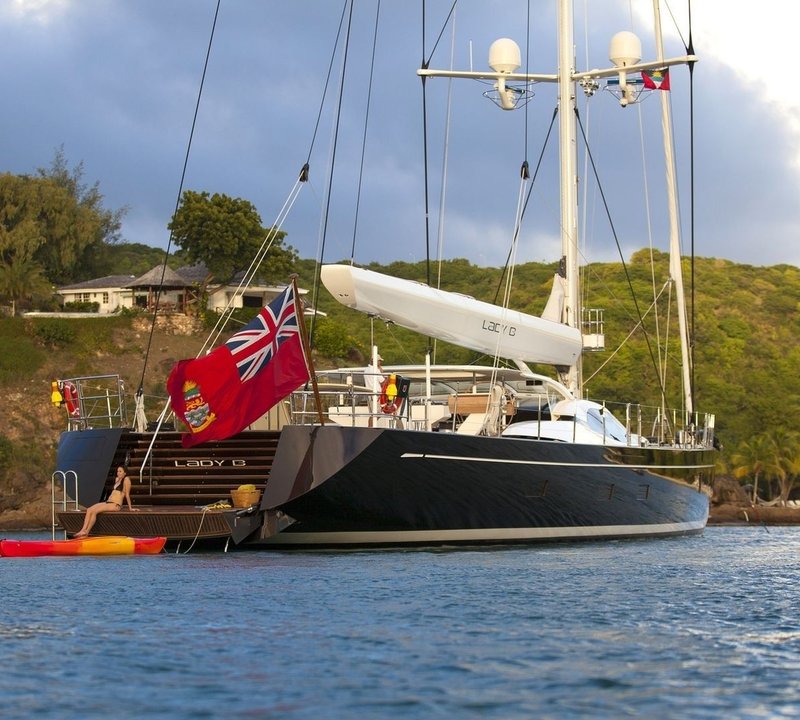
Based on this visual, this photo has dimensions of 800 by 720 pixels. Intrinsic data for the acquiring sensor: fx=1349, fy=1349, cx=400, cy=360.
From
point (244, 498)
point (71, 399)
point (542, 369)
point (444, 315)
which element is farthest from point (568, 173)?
point (542, 369)

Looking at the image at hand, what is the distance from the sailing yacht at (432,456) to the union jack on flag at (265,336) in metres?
0.97

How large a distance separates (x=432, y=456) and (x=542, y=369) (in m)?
46.8

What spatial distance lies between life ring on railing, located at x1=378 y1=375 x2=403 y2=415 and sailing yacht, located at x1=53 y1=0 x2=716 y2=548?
4 cm

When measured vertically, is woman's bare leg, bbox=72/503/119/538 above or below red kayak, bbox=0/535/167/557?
above

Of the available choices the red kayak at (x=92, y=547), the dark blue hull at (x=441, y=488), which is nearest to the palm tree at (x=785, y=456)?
the dark blue hull at (x=441, y=488)

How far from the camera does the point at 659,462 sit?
24.7 m

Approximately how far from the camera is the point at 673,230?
28.6 m

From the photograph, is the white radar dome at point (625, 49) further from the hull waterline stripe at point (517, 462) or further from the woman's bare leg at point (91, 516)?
the woman's bare leg at point (91, 516)

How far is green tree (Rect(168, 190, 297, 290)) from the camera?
223 ft

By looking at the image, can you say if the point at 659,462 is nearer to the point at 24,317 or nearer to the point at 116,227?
the point at 24,317

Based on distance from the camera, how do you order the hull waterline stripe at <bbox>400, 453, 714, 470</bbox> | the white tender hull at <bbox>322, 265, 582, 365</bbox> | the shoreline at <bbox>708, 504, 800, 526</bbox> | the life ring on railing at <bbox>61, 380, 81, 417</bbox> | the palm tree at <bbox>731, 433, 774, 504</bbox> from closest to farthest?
the hull waterline stripe at <bbox>400, 453, 714, 470</bbox>, the white tender hull at <bbox>322, 265, 582, 365</bbox>, the life ring on railing at <bbox>61, 380, 81, 417</bbox>, the shoreline at <bbox>708, 504, 800, 526</bbox>, the palm tree at <bbox>731, 433, 774, 504</bbox>

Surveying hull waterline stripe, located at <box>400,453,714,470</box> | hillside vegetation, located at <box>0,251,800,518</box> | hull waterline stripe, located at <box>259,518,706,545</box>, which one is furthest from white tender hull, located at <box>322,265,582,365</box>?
hillside vegetation, located at <box>0,251,800,518</box>

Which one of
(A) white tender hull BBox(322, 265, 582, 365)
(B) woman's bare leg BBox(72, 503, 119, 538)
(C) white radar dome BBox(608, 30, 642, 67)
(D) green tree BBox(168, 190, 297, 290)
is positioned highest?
(D) green tree BBox(168, 190, 297, 290)

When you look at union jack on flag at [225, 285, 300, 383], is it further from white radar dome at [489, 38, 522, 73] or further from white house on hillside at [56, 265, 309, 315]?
white house on hillside at [56, 265, 309, 315]
